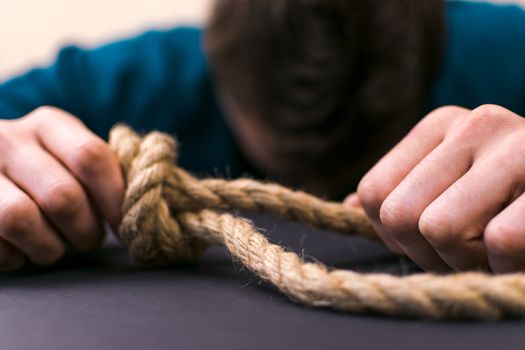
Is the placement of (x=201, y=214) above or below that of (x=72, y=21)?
below

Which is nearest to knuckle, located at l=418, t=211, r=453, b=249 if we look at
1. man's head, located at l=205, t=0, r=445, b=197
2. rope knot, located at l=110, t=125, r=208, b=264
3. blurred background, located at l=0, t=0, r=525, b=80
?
rope knot, located at l=110, t=125, r=208, b=264

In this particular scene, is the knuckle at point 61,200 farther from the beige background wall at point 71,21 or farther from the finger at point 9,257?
the beige background wall at point 71,21

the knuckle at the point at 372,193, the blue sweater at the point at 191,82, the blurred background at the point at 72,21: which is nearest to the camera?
the knuckle at the point at 372,193

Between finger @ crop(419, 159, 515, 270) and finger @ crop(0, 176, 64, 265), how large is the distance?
0.75 feet

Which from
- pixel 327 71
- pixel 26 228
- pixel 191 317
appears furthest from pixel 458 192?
pixel 327 71

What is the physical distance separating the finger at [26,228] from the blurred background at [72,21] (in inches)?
45.9

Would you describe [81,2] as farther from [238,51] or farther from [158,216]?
[158,216]

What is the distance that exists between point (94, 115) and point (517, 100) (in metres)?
0.67

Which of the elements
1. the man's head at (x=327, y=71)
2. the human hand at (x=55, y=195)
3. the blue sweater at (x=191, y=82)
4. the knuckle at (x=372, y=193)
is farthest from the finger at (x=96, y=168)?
the blue sweater at (x=191, y=82)

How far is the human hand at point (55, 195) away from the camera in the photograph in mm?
384

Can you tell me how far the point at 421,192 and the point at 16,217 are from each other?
237mm

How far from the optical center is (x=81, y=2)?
152 centimetres

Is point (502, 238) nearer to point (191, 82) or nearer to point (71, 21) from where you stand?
point (191, 82)

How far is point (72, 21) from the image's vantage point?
1531 mm
